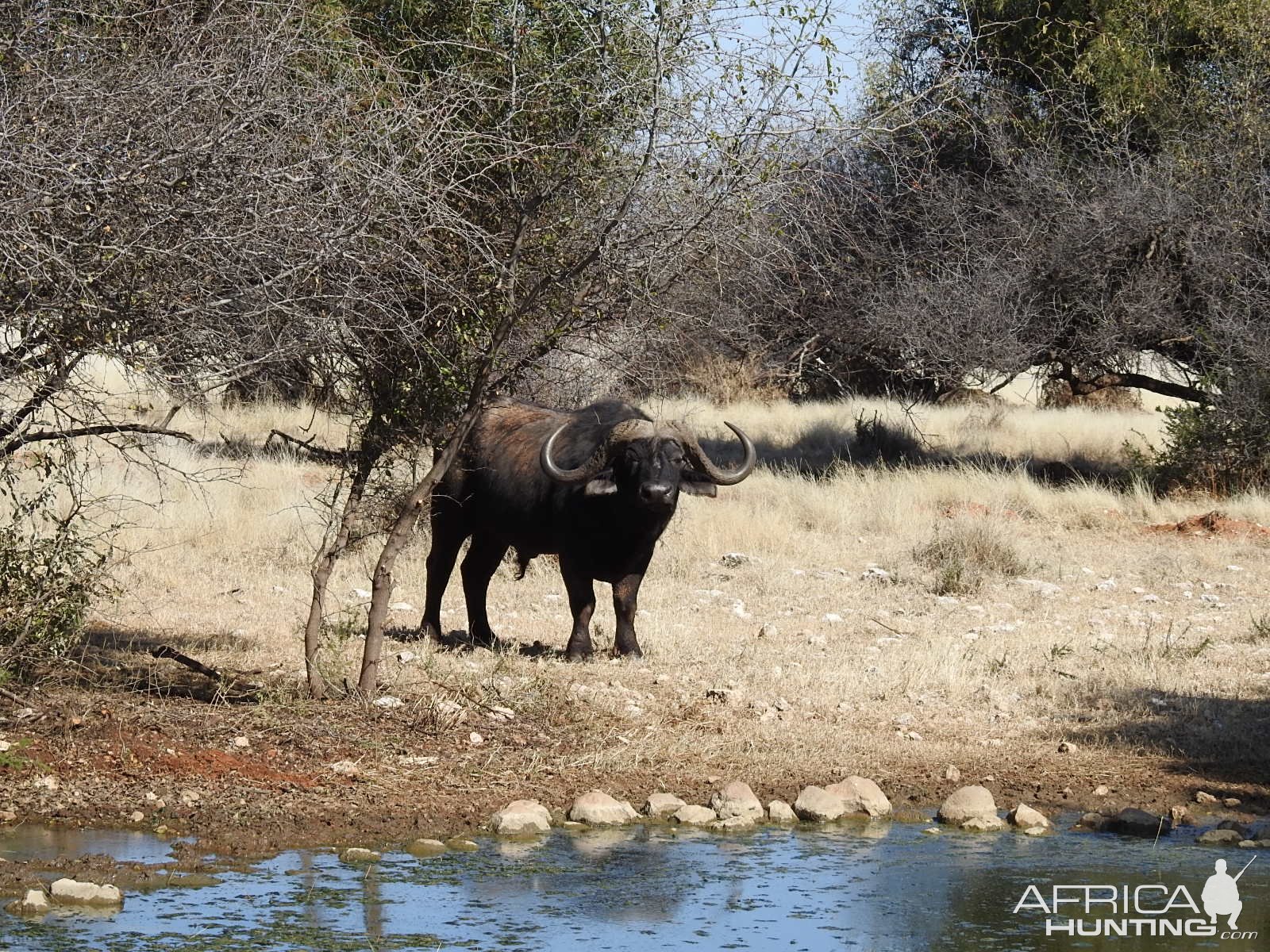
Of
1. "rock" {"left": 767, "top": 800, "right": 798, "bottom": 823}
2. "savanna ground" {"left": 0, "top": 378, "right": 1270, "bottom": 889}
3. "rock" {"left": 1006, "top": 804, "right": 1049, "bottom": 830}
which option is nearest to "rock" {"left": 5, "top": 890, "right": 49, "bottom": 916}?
"savanna ground" {"left": 0, "top": 378, "right": 1270, "bottom": 889}

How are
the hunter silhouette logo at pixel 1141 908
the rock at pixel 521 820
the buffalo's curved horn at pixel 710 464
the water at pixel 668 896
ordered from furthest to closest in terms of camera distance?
1. the buffalo's curved horn at pixel 710 464
2. the rock at pixel 521 820
3. the hunter silhouette logo at pixel 1141 908
4. the water at pixel 668 896

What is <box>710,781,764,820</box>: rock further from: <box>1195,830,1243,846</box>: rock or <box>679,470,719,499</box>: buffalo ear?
<box>679,470,719,499</box>: buffalo ear

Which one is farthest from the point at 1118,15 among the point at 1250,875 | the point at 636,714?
the point at 1250,875

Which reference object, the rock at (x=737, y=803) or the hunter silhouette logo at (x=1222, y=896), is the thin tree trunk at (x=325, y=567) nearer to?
the rock at (x=737, y=803)

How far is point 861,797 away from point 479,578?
4.69m

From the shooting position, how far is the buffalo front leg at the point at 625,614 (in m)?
10.6

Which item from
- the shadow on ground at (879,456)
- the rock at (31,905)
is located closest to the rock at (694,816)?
the rock at (31,905)

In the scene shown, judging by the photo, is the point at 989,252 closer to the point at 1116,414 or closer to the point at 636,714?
the point at 1116,414

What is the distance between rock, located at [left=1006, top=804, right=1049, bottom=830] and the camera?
23.6 feet

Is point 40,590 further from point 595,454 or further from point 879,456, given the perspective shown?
point 879,456

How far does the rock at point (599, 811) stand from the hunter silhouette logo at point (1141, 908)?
182 cm

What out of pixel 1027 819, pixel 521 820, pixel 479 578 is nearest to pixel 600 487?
pixel 479 578

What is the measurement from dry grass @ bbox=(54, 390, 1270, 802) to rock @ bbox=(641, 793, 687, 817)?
2.09 feet

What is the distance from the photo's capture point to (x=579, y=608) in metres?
10.6
